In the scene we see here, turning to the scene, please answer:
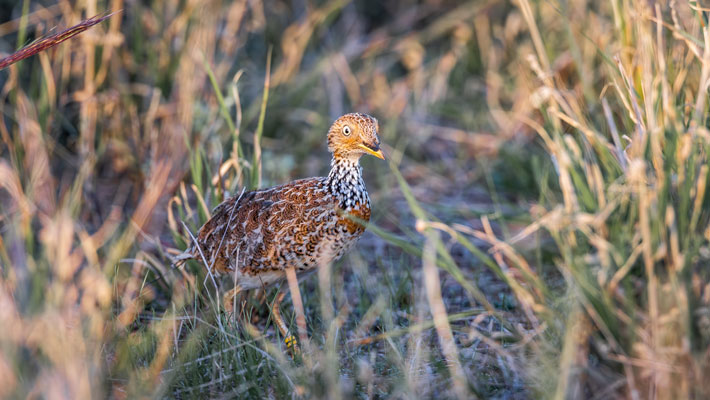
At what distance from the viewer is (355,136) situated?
4.19m

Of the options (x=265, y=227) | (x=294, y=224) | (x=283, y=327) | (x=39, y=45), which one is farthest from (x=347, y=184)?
(x=39, y=45)

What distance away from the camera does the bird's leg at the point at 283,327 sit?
3.84 meters

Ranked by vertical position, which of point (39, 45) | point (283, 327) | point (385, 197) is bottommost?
point (283, 327)

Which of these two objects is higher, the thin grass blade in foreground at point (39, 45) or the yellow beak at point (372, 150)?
the thin grass blade in foreground at point (39, 45)

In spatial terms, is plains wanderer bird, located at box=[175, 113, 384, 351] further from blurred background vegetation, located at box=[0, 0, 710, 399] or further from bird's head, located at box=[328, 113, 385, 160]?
blurred background vegetation, located at box=[0, 0, 710, 399]

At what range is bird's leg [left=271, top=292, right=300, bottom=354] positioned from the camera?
384 cm

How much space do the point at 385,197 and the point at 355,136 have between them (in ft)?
5.73

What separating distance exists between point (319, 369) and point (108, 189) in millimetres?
3478

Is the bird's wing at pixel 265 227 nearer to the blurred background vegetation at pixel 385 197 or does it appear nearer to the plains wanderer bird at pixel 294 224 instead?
the plains wanderer bird at pixel 294 224

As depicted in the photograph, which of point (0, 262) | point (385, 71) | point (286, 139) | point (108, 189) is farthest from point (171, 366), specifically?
point (385, 71)

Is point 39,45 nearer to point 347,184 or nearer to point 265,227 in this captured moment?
point 265,227

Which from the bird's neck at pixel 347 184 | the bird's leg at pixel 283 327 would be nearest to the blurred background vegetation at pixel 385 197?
the bird's leg at pixel 283 327

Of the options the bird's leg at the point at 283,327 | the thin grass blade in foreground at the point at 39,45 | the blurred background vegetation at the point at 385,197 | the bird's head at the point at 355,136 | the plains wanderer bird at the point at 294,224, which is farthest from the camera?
the bird's head at the point at 355,136

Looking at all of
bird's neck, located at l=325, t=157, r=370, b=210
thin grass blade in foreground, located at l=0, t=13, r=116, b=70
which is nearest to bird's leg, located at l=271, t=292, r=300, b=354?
bird's neck, located at l=325, t=157, r=370, b=210
